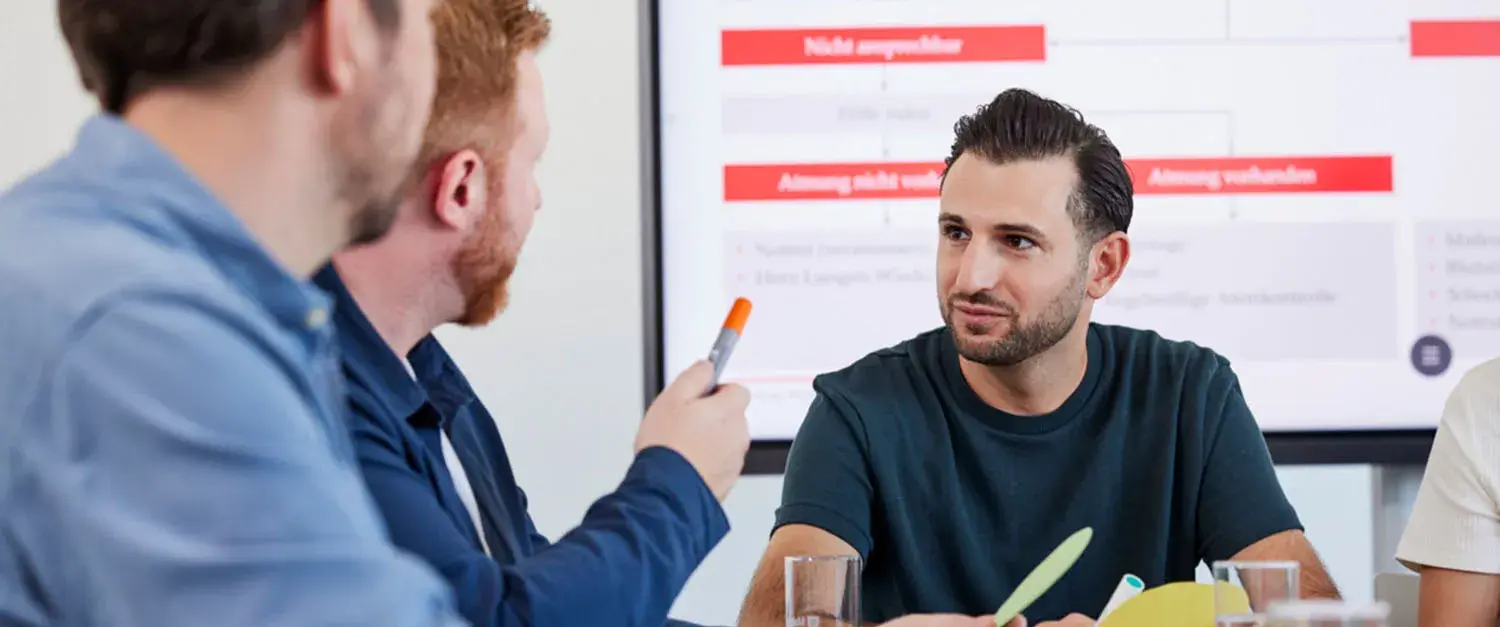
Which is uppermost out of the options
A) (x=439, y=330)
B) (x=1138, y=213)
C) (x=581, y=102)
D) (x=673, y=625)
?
(x=581, y=102)

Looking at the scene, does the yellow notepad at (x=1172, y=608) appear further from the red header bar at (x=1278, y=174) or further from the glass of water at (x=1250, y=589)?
the red header bar at (x=1278, y=174)

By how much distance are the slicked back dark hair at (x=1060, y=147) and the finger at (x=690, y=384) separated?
1.00m

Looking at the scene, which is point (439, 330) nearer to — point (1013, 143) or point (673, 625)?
point (1013, 143)

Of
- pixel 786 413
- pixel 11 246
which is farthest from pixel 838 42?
pixel 11 246

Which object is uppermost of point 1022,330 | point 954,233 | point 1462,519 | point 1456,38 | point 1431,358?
point 1456,38

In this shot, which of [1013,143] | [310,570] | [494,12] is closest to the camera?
[310,570]

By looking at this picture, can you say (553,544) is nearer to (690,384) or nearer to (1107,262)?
(690,384)

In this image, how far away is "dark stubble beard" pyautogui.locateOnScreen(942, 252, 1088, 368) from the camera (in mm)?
1948

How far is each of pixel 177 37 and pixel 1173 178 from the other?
7.49 ft

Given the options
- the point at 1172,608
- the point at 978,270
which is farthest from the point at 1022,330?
the point at 1172,608

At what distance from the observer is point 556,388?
2.83 meters

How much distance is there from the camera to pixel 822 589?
1259 millimetres

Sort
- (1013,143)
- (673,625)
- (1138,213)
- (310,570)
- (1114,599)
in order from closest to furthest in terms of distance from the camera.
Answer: (310,570) < (1114,599) < (673,625) < (1013,143) < (1138,213)

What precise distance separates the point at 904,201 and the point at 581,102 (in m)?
0.66
